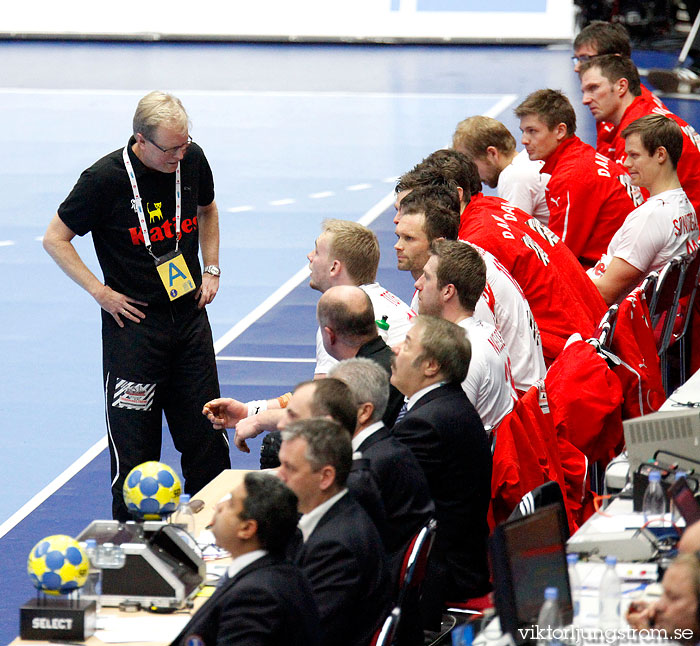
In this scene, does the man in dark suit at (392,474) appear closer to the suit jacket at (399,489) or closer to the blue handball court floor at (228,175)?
the suit jacket at (399,489)

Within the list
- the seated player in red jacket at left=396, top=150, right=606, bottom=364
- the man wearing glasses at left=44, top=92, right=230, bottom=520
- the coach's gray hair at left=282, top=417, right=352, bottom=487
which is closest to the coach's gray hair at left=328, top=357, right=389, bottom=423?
the coach's gray hair at left=282, top=417, right=352, bottom=487

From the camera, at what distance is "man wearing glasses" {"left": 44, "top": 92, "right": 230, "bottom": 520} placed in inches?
208

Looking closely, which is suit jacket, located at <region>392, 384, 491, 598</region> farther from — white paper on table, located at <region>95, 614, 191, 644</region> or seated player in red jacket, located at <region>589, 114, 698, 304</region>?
seated player in red jacket, located at <region>589, 114, 698, 304</region>

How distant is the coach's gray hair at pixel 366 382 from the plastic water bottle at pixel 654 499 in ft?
3.09

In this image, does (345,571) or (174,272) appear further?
(174,272)

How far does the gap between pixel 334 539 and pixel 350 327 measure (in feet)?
4.74

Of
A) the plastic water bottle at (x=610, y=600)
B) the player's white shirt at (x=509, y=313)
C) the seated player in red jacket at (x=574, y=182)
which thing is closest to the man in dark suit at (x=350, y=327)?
the player's white shirt at (x=509, y=313)

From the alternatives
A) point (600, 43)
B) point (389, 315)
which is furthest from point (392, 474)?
point (600, 43)

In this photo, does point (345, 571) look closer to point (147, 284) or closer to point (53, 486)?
point (147, 284)

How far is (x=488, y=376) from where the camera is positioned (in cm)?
485

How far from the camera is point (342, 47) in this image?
2128cm

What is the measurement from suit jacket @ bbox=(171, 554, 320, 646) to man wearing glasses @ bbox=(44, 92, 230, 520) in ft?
7.36

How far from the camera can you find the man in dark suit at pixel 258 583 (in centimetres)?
312

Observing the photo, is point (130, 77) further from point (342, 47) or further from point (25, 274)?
point (25, 274)
